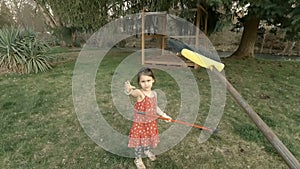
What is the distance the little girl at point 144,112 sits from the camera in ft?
6.52

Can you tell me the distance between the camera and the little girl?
1.99 metres

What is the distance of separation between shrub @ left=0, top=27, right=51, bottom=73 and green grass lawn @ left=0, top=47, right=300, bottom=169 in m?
1.31

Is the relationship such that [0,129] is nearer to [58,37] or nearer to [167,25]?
[167,25]

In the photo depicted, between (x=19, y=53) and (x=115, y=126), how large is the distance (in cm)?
489

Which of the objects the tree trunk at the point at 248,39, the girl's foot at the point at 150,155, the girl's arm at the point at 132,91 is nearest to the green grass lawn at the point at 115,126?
the girl's foot at the point at 150,155

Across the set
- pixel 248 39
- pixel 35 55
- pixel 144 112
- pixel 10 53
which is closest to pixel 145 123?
pixel 144 112

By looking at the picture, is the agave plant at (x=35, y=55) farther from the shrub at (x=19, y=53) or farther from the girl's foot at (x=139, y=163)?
the girl's foot at (x=139, y=163)

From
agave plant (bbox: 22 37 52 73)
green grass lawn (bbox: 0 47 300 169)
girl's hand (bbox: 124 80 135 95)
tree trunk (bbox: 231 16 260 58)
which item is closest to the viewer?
girl's hand (bbox: 124 80 135 95)

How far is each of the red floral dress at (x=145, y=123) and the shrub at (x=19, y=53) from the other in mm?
5543

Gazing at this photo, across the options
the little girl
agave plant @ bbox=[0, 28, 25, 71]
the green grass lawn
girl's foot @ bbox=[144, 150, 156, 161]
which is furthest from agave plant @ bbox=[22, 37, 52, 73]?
the little girl

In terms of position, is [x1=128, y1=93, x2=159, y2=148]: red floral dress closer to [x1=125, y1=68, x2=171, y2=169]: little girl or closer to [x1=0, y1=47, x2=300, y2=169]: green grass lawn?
[x1=125, y1=68, x2=171, y2=169]: little girl

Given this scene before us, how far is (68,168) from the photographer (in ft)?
7.55

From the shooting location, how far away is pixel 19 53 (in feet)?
21.2

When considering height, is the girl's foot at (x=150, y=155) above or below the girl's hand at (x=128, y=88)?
below
